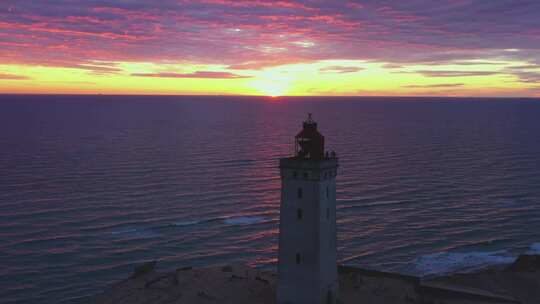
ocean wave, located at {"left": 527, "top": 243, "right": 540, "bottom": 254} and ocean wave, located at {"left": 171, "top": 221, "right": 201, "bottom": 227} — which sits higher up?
ocean wave, located at {"left": 171, "top": 221, "right": 201, "bottom": 227}

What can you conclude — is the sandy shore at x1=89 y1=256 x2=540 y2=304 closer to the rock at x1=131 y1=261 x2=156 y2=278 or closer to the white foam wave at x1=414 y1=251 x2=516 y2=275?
the rock at x1=131 y1=261 x2=156 y2=278

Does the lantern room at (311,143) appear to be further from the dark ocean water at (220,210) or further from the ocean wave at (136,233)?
the ocean wave at (136,233)

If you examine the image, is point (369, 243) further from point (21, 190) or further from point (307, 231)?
point (21, 190)

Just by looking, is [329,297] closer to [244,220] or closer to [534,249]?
[244,220]

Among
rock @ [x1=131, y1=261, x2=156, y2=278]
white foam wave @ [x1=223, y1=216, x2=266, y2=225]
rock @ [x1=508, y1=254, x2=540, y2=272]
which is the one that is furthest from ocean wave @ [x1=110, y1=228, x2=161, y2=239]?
rock @ [x1=508, y1=254, x2=540, y2=272]

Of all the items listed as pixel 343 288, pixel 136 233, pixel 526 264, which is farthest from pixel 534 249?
pixel 136 233
